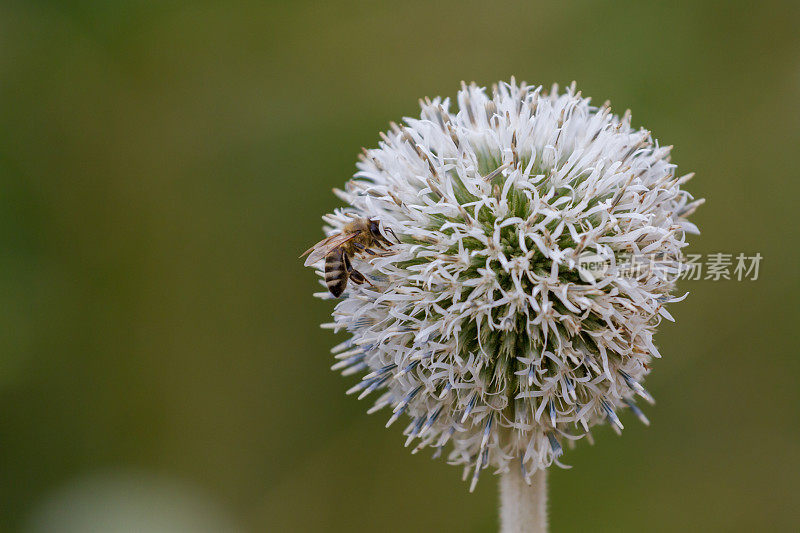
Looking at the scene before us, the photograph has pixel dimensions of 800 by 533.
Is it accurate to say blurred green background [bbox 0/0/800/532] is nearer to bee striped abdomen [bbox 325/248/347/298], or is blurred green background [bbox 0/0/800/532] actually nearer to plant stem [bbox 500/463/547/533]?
plant stem [bbox 500/463/547/533]

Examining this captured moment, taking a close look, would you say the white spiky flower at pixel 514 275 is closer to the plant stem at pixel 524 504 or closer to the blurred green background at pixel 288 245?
the plant stem at pixel 524 504

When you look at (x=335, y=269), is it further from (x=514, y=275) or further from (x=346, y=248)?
(x=514, y=275)

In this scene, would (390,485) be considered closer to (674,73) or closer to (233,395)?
(233,395)

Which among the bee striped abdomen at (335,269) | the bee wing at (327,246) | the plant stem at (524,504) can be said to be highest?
the bee wing at (327,246)

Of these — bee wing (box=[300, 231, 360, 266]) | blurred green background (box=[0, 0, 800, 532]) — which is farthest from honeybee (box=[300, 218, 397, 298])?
blurred green background (box=[0, 0, 800, 532])

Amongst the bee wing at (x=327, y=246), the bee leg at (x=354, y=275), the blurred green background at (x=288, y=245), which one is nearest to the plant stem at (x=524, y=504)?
the bee leg at (x=354, y=275)

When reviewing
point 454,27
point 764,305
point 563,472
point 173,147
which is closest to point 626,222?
point 563,472

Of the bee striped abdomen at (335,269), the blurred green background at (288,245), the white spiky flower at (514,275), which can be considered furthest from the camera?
the blurred green background at (288,245)
